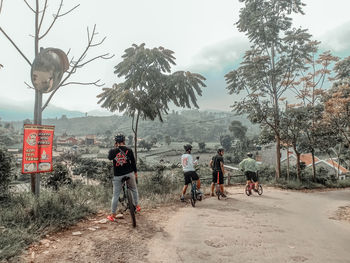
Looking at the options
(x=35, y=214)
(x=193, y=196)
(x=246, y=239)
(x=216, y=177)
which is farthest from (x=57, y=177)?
(x=246, y=239)

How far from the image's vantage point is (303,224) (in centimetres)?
518

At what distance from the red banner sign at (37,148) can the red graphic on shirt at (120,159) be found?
57.6 inches

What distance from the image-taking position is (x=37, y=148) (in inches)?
179

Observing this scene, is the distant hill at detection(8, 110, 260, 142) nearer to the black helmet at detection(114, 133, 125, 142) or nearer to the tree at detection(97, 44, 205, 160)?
the tree at detection(97, 44, 205, 160)

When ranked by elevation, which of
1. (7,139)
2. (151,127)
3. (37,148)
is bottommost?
(37,148)

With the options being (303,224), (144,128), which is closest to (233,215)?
(303,224)

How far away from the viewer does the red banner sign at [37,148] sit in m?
4.36

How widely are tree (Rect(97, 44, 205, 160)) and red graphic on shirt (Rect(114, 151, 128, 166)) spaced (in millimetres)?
3766

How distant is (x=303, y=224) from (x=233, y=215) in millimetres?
1603

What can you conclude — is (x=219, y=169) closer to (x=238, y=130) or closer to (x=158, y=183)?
(x=158, y=183)

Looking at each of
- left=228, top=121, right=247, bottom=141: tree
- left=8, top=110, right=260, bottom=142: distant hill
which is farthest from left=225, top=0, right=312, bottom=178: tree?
left=8, top=110, right=260, bottom=142: distant hill

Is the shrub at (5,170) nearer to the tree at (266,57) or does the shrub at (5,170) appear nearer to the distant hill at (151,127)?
the tree at (266,57)

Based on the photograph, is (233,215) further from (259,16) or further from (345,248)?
(259,16)

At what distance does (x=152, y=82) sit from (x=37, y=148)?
515 centimetres
